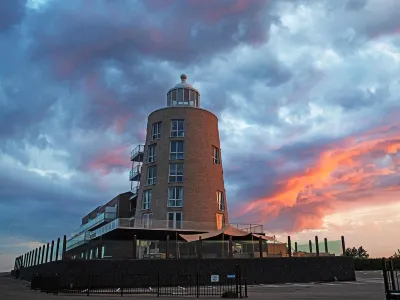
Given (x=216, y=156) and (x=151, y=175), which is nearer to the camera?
(x=151, y=175)

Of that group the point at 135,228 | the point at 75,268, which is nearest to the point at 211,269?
the point at 75,268

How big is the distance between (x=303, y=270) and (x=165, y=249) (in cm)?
1011

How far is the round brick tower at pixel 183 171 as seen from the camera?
44844 mm

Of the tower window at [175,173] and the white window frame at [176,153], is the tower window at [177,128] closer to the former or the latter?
the white window frame at [176,153]

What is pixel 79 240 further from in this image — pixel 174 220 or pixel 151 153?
pixel 151 153

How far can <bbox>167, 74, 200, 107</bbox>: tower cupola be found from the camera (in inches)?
1988

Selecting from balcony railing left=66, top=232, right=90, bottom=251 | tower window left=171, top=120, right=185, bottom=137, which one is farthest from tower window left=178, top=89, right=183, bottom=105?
balcony railing left=66, top=232, right=90, bottom=251

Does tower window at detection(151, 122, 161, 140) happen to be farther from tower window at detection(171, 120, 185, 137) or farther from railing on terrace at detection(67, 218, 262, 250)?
railing on terrace at detection(67, 218, 262, 250)

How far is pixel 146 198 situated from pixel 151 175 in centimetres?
254

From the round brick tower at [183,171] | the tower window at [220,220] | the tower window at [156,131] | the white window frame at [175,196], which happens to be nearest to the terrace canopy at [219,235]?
the round brick tower at [183,171]

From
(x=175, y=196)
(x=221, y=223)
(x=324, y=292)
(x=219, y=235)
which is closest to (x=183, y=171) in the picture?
(x=175, y=196)

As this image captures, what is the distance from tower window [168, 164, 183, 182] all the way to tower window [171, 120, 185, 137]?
3.47 metres

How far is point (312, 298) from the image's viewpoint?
53.9 feet

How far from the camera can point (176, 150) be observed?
154 ft
